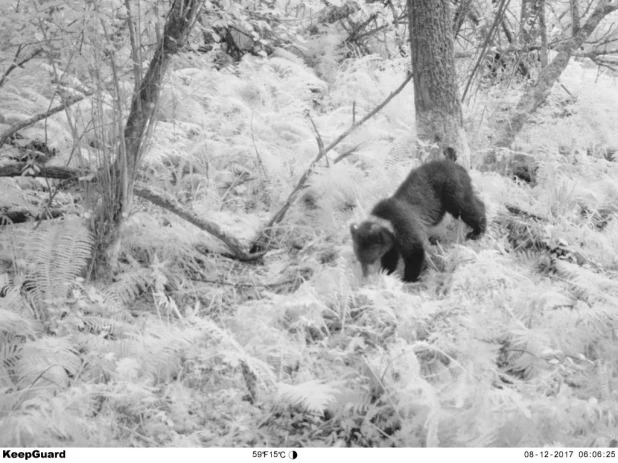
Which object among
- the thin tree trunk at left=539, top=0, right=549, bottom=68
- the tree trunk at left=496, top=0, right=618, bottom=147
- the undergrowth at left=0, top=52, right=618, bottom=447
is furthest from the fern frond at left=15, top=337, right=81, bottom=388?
the thin tree trunk at left=539, top=0, right=549, bottom=68

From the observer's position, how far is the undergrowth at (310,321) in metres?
3.57

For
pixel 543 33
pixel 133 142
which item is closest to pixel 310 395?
pixel 133 142

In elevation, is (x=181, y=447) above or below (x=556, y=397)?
below

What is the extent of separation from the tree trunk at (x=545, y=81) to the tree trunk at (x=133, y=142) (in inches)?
161

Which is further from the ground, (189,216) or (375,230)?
(375,230)

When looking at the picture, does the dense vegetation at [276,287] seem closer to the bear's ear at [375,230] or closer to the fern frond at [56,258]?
the fern frond at [56,258]

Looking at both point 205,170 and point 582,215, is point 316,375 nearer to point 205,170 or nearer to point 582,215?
point 205,170

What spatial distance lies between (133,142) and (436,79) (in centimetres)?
323

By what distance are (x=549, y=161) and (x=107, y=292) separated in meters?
4.99

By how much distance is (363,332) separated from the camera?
450 cm

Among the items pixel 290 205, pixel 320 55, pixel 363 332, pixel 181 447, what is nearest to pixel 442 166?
pixel 290 205

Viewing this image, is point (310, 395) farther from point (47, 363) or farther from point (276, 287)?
point (276, 287)

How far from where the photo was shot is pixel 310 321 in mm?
4395

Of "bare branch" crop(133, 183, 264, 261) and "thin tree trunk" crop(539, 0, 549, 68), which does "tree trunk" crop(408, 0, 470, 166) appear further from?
"bare branch" crop(133, 183, 264, 261)
